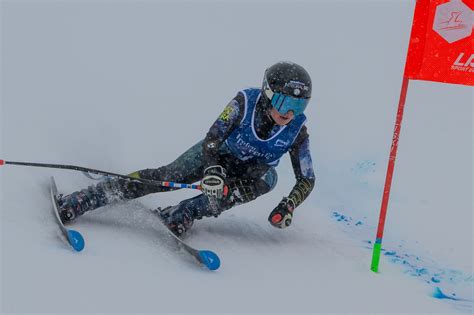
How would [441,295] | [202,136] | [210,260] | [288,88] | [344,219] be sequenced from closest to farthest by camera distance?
1. [210,260]
2. [441,295]
3. [288,88]
4. [344,219]
5. [202,136]

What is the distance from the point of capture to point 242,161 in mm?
4488

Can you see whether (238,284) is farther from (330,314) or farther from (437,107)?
(437,107)

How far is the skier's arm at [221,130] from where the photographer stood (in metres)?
4.20

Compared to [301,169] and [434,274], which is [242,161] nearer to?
[301,169]

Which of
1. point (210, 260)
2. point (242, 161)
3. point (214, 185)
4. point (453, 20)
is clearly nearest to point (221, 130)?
point (242, 161)

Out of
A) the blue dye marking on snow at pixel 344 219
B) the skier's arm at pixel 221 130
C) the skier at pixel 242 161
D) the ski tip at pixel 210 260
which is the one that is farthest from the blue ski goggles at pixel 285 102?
the blue dye marking on snow at pixel 344 219

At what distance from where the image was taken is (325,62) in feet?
40.8

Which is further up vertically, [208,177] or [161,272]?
[208,177]

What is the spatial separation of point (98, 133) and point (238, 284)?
3.81 metres

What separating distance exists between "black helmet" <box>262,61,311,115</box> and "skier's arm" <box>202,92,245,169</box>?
29 centimetres

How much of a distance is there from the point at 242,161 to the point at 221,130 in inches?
14.7

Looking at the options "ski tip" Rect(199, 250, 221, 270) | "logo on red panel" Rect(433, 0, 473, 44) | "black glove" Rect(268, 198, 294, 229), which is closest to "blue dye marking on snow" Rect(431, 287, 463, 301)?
"black glove" Rect(268, 198, 294, 229)

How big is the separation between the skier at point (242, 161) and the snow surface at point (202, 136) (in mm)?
181

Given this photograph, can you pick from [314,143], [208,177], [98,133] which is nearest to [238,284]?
[208,177]
